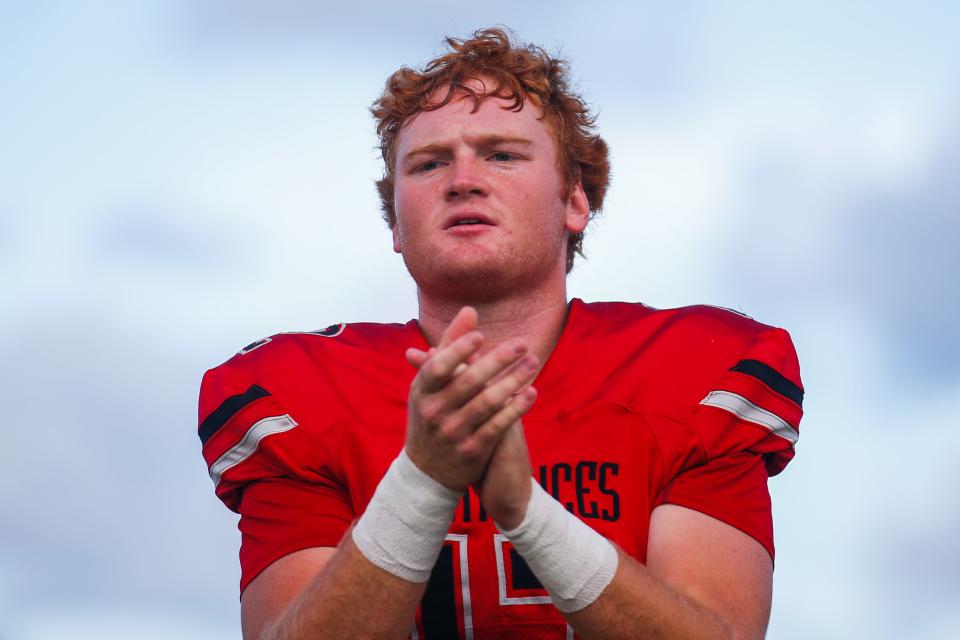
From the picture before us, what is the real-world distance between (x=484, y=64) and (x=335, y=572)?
221cm

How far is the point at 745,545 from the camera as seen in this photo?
3.52m

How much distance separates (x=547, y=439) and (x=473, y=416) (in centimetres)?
93

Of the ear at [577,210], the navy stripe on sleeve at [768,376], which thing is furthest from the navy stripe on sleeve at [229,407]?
the navy stripe on sleeve at [768,376]

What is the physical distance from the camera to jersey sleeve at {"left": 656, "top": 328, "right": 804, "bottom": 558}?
11.7ft

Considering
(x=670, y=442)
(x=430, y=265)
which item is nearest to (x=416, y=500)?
(x=670, y=442)

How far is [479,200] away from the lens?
3994 mm

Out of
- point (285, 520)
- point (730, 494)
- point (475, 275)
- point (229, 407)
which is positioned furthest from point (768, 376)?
point (229, 407)

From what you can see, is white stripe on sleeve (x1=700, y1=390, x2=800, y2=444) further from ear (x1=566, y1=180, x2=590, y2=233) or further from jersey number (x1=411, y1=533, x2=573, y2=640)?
ear (x1=566, y1=180, x2=590, y2=233)

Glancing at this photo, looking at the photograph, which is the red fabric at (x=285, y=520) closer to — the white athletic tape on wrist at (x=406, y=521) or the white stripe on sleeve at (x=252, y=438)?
the white stripe on sleeve at (x=252, y=438)

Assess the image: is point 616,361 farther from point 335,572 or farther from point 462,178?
point 335,572

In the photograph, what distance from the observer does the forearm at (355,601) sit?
2969mm

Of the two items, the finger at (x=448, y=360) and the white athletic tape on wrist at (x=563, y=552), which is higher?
the finger at (x=448, y=360)

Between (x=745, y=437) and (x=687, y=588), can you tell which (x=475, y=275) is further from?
(x=687, y=588)

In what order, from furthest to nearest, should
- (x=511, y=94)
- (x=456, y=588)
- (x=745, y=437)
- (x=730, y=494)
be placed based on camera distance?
1. (x=511, y=94)
2. (x=745, y=437)
3. (x=730, y=494)
4. (x=456, y=588)
